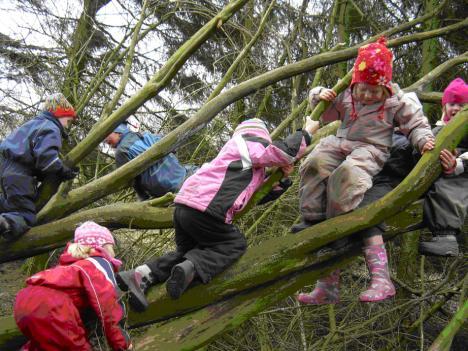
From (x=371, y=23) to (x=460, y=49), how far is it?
5.28 ft

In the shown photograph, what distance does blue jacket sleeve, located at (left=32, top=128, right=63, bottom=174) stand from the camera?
4082 millimetres

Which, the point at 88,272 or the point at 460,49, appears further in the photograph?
the point at 460,49

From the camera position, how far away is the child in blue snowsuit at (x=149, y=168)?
16.0 feet

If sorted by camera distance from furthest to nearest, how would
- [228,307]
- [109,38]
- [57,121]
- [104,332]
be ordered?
[109,38], [57,121], [228,307], [104,332]

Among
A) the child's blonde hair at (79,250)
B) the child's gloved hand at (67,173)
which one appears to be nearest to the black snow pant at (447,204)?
the child's blonde hair at (79,250)

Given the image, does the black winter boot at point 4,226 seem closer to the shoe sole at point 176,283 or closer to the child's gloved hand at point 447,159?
the shoe sole at point 176,283

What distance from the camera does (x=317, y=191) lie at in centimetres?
360

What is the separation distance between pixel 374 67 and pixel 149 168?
230 centimetres

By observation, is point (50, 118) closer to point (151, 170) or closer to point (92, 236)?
point (151, 170)

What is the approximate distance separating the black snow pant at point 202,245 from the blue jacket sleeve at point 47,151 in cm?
124

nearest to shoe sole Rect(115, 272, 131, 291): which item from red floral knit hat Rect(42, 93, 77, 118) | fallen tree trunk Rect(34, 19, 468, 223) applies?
fallen tree trunk Rect(34, 19, 468, 223)

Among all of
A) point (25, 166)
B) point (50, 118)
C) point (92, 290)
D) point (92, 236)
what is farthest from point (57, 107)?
point (92, 290)

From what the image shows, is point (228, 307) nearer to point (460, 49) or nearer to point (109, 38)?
point (109, 38)

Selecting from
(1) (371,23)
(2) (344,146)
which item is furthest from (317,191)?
(1) (371,23)
